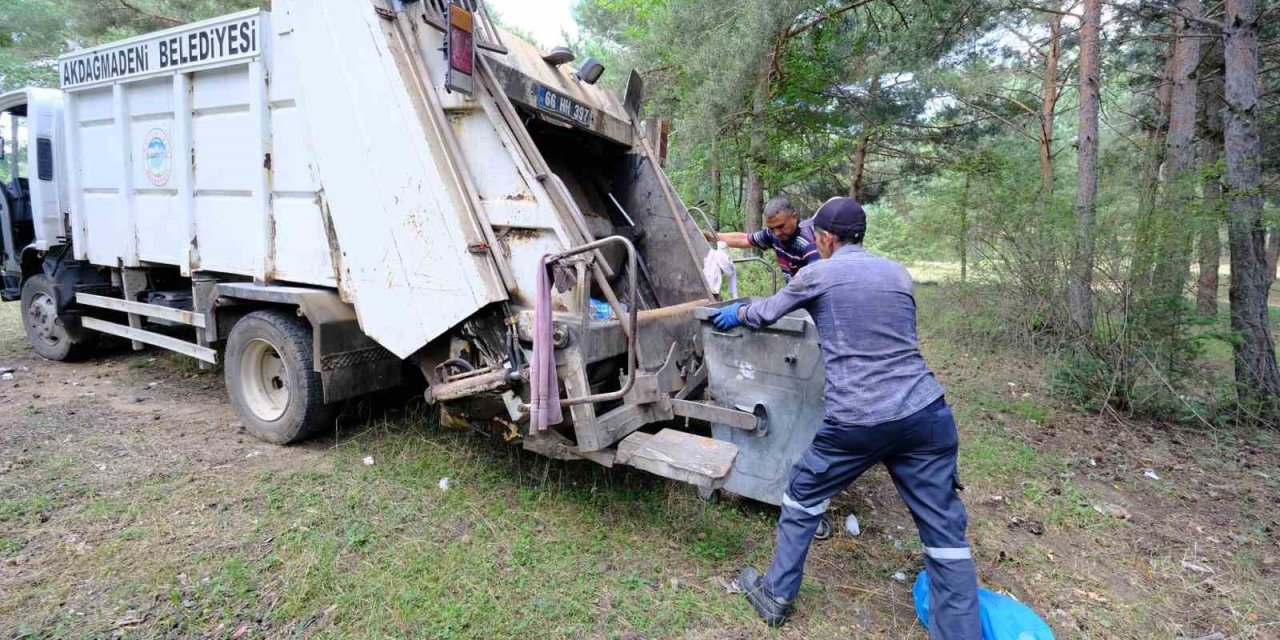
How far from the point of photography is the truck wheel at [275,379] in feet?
11.4

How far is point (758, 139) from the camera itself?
9.70m

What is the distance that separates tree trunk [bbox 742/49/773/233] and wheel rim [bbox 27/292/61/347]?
303 inches

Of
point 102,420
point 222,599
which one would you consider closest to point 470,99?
point 222,599

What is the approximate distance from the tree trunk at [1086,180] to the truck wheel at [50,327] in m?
8.14

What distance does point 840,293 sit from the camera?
87.3 inches

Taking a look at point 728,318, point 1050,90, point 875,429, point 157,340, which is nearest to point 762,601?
point 875,429

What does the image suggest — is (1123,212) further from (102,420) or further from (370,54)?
(102,420)

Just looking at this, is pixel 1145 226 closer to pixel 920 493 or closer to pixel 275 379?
pixel 920 493

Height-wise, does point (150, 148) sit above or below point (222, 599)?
above

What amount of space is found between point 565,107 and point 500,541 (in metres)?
2.30

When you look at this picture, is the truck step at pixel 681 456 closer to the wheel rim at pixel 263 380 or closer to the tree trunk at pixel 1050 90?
the wheel rim at pixel 263 380

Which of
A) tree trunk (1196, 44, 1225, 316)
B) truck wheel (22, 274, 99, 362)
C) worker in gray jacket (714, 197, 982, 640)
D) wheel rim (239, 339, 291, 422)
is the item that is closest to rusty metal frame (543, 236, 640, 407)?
worker in gray jacket (714, 197, 982, 640)

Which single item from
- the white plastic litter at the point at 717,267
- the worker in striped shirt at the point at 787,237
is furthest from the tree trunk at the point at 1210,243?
the white plastic litter at the point at 717,267

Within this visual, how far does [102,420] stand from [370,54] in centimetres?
304
